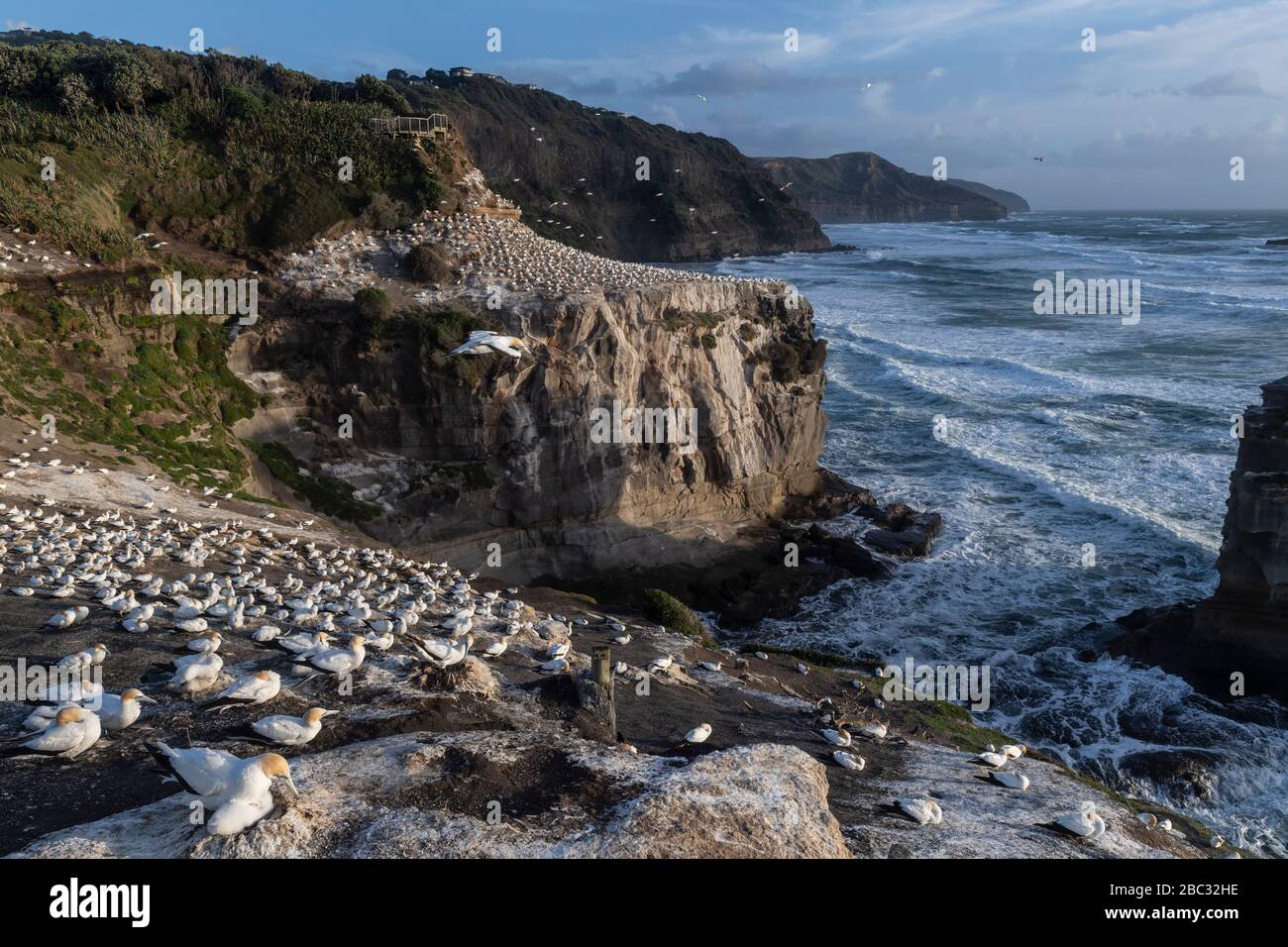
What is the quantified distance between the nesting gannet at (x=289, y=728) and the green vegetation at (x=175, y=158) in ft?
76.1

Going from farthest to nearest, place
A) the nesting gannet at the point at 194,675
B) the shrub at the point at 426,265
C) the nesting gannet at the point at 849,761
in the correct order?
the shrub at the point at 426,265 < the nesting gannet at the point at 849,761 < the nesting gannet at the point at 194,675

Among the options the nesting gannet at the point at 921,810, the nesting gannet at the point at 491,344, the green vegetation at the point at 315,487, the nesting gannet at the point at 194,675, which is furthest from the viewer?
the green vegetation at the point at 315,487

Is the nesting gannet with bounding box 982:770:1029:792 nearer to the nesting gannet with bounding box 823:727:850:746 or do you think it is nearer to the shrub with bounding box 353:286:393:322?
the nesting gannet with bounding box 823:727:850:746

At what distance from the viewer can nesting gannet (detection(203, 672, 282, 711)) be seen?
9352 millimetres

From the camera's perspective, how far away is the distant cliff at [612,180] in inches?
4350

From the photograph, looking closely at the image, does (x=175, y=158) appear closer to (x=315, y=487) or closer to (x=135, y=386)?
(x=135, y=386)

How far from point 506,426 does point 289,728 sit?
19.3 meters

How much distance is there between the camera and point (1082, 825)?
9664mm

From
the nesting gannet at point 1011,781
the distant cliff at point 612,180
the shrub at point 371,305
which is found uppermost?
the distant cliff at point 612,180

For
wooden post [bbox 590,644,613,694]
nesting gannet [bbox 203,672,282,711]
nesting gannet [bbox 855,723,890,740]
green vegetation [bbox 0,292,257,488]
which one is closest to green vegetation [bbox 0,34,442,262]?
green vegetation [bbox 0,292,257,488]

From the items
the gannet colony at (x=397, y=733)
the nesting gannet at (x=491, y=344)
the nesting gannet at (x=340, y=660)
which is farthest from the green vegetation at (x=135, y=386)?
the nesting gannet at (x=340, y=660)

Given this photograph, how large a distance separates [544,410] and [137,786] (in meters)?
20.1

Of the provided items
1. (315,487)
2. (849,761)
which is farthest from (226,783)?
(315,487)

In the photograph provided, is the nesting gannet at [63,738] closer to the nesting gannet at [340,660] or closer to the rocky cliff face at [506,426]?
the nesting gannet at [340,660]
